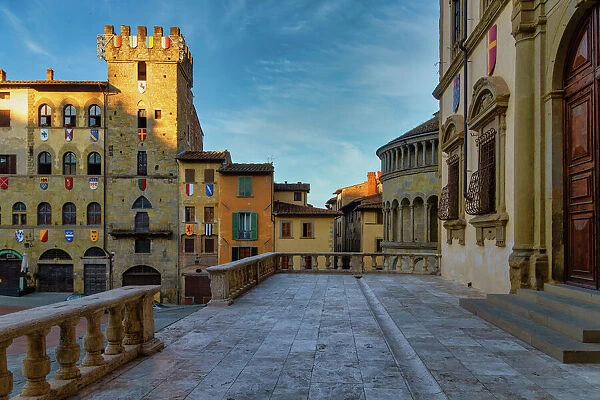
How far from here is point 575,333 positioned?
5.46m

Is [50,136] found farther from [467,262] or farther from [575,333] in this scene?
[575,333]

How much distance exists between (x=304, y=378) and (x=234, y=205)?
33.2 m

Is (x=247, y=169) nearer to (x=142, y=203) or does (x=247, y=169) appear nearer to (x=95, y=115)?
(x=142, y=203)

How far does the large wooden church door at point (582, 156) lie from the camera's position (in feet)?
21.3

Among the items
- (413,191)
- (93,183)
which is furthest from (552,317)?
(93,183)

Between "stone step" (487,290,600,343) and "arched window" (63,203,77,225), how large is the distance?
3716cm

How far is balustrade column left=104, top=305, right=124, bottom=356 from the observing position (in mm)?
5027

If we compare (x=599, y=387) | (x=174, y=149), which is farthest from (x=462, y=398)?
(x=174, y=149)

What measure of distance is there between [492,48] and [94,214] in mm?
35792

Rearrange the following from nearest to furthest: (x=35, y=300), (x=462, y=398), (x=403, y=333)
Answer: (x=462, y=398) → (x=403, y=333) → (x=35, y=300)

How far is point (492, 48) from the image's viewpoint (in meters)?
10.1

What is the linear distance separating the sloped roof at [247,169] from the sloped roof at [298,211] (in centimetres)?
309

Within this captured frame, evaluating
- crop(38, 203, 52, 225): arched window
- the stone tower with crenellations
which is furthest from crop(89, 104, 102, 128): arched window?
crop(38, 203, 52, 225): arched window

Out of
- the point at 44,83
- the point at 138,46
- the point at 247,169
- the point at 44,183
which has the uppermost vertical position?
the point at 138,46
